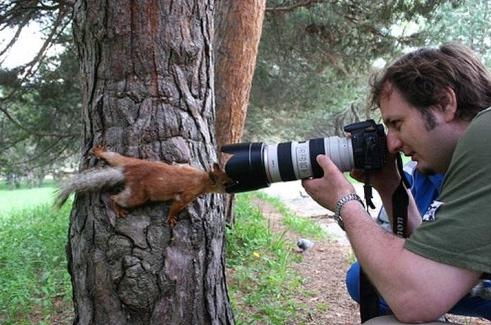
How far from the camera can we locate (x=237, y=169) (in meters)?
1.73

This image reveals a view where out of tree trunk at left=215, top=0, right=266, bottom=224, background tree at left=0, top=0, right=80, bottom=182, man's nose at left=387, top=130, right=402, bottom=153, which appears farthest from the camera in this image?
background tree at left=0, top=0, right=80, bottom=182

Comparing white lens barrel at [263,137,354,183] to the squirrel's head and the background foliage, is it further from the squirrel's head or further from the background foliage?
the background foliage

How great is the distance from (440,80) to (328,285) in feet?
8.62

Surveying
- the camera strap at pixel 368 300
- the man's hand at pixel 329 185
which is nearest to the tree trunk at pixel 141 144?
the man's hand at pixel 329 185

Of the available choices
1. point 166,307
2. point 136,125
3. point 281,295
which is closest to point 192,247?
point 166,307

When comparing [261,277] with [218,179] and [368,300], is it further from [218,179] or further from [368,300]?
[218,179]

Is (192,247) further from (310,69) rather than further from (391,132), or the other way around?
(310,69)

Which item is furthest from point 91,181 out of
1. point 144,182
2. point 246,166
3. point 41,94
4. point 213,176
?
point 41,94

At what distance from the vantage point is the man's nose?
170cm

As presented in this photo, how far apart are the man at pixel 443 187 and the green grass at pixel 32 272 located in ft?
4.12

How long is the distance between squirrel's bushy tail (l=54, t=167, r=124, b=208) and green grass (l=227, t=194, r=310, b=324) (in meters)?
1.46

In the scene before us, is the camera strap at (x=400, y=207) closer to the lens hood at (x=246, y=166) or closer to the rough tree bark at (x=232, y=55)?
the lens hood at (x=246, y=166)

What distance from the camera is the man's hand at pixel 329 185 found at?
165 centimetres

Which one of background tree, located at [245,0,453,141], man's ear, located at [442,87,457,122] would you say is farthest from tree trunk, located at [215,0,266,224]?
man's ear, located at [442,87,457,122]
